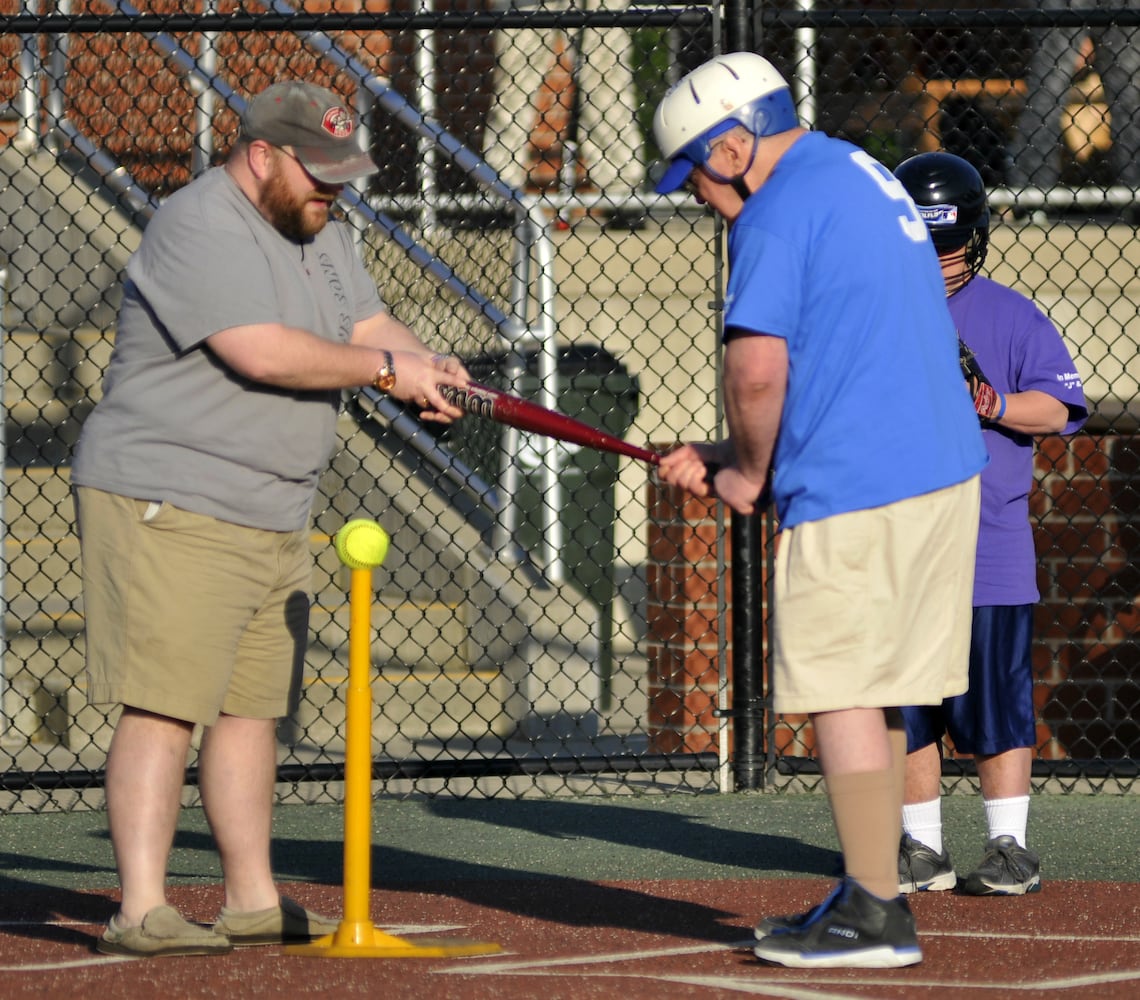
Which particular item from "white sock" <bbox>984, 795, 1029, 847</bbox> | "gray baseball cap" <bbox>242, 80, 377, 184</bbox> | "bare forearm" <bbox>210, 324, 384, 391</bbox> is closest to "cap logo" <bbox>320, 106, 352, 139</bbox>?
"gray baseball cap" <bbox>242, 80, 377, 184</bbox>

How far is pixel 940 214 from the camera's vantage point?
5188mm

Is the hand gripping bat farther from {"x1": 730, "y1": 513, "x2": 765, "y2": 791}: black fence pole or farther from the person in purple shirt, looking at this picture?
{"x1": 730, "y1": 513, "x2": 765, "y2": 791}: black fence pole

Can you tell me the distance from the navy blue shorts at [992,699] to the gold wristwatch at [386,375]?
5.58 ft

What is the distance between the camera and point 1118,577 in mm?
Result: 7957

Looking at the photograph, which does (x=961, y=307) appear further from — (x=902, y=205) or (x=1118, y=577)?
(x=1118, y=577)

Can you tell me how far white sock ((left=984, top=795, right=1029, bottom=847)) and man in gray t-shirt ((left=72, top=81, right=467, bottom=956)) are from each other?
192cm

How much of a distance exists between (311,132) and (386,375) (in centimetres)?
54

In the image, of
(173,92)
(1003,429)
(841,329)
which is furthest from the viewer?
(173,92)

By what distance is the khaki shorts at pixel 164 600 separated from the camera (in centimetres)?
416

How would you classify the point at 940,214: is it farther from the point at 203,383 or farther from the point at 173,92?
the point at 173,92

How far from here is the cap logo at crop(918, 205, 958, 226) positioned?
5188 millimetres

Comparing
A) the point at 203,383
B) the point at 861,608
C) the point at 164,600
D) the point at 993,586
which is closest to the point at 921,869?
the point at 993,586

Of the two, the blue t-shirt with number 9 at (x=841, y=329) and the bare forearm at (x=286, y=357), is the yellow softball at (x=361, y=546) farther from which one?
the blue t-shirt with number 9 at (x=841, y=329)

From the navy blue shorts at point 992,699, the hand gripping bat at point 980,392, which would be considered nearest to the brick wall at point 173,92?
the hand gripping bat at point 980,392
